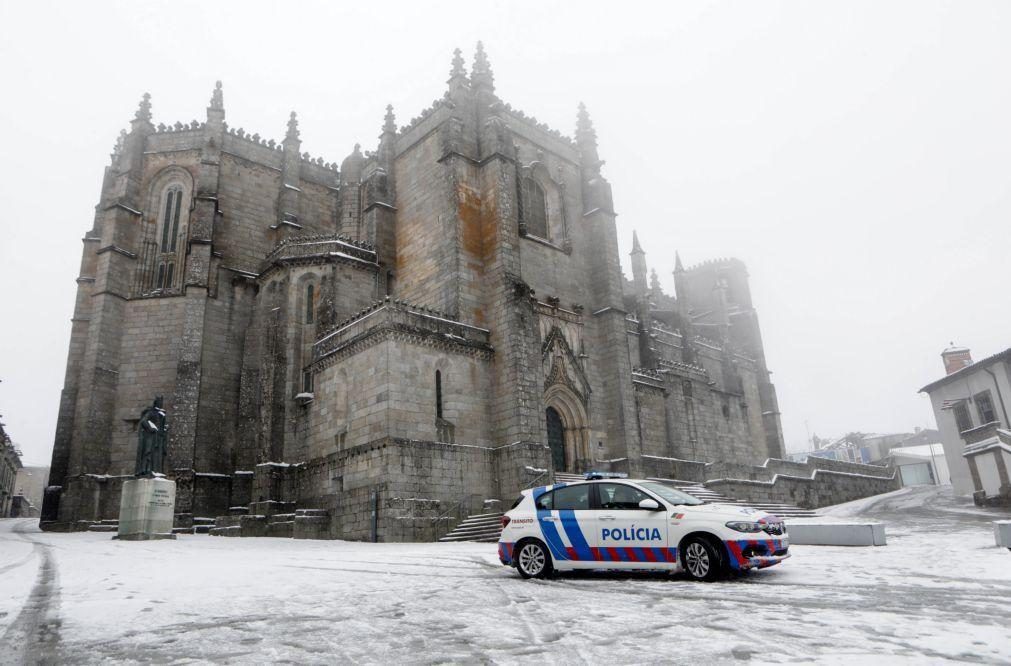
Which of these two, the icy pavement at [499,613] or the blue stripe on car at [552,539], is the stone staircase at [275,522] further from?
the blue stripe on car at [552,539]

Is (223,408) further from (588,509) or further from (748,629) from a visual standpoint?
(748,629)

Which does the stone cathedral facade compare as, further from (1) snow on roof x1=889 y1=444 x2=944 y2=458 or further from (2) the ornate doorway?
(1) snow on roof x1=889 y1=444 x2=944 y2=458

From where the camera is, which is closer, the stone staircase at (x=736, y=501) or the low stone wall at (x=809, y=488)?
the stone staircase at (x=736, y=501)

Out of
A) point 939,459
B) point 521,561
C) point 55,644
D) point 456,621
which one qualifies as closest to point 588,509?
point 521,561

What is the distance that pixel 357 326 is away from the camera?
22.7m

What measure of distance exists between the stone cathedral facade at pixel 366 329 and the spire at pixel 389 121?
0.12 meters

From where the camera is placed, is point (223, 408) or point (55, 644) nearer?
point (55, 644)

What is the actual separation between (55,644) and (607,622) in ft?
14.6

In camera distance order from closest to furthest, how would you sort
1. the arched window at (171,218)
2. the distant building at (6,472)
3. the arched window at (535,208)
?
the arched window at (535,208) → the arched window at (171,218) → the distant building at (6,472)

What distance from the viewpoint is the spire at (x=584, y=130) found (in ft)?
104

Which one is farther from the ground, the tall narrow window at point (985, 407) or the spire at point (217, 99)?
the spire at point (217, 99)

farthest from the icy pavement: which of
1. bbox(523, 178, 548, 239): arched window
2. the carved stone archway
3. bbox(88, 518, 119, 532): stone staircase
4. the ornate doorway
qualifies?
bbox(523, 178, 548, 239): arched window

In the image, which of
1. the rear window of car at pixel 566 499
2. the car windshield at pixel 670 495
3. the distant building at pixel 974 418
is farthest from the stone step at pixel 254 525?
the distant building at pixel 974 418

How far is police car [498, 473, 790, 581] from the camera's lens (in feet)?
28.0
